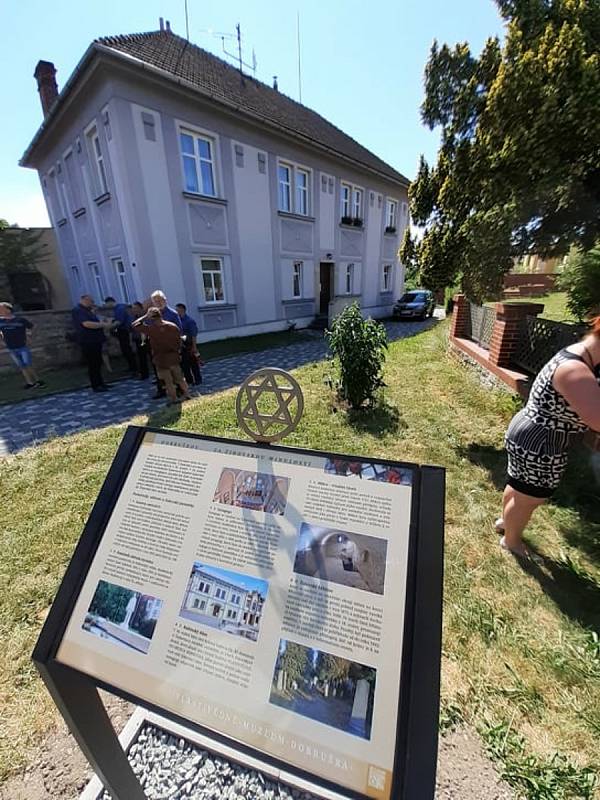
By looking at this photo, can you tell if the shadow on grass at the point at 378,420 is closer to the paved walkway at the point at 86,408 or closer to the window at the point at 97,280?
the paved walkway at the point at 86,408

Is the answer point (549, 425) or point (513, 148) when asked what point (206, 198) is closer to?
point (513, 148)

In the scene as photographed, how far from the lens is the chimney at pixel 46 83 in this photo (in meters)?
12.5

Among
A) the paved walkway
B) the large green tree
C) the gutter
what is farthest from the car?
the large green tree

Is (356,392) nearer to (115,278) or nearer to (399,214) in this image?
(115,278)

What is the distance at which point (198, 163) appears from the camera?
400 inches

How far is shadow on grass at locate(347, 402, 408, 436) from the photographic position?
477cm

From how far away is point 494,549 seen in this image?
2715mm

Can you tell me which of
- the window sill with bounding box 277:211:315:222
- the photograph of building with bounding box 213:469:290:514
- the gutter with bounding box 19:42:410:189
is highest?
the gutter with bounding box 19:42:410:189

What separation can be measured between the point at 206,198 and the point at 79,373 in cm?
641

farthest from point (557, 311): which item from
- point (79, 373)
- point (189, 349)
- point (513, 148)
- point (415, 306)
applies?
point (79, 373)

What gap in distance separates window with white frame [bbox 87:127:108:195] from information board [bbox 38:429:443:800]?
39.2 feet

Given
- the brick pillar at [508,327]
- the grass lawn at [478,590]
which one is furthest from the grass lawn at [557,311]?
the grass lawn at [478,590]

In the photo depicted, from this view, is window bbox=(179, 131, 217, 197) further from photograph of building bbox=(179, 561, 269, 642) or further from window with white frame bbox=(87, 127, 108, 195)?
photograph of building bbox=(179, 561, 269, 642)

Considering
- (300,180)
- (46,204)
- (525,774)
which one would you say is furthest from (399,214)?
(525,774)
